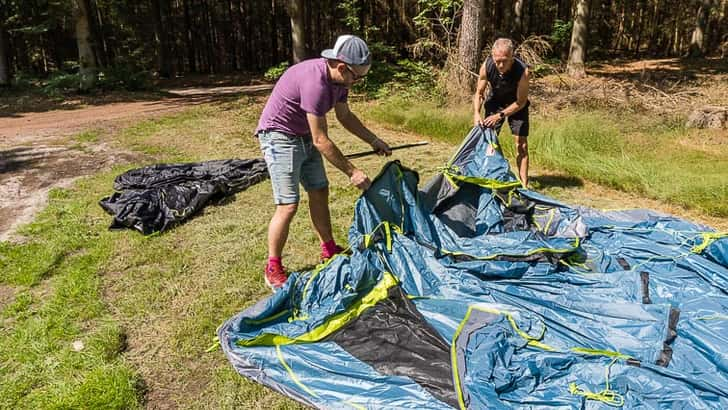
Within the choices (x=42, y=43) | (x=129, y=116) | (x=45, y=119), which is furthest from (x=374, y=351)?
(x=42, y=43)

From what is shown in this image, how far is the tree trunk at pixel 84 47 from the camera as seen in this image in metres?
11.7

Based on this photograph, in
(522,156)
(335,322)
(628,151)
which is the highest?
(522,156)

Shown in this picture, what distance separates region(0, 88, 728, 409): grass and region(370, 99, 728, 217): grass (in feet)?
0.07

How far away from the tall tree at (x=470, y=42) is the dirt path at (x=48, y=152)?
5.68 m

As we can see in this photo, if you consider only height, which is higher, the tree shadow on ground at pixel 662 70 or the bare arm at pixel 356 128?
the tree shadow on ground at pixel 662 70

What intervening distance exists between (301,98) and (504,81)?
2.36m

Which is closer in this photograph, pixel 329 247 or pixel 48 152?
pixel 329 247

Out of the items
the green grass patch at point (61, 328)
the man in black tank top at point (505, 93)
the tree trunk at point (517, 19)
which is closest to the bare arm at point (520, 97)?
the man in black tank top at point (505, 93)

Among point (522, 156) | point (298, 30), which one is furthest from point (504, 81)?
point (298, 30)

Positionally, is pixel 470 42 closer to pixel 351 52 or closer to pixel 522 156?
pixel 522 156

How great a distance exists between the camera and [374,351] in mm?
2375

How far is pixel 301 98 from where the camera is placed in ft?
8.54

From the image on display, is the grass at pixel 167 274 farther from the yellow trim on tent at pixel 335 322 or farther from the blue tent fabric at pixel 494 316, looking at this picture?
the blue tent fabric at pixel 494 316

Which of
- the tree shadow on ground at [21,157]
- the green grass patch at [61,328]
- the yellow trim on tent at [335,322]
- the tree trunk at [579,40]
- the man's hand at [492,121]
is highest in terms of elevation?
the tree trunk at [579,40]
